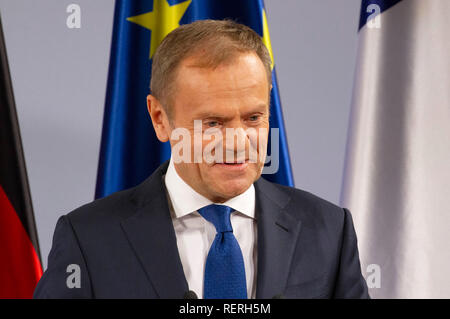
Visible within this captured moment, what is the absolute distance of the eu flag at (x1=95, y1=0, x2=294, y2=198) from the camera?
214 cm

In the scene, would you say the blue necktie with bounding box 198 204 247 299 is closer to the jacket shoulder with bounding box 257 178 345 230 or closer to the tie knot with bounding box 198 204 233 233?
the tie knot with bounding box 198 204 233 233

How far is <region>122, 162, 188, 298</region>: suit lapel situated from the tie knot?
8 cm

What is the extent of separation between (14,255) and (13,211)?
152 millimetres

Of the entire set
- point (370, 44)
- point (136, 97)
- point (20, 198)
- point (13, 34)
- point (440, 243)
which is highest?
point (13, 34)

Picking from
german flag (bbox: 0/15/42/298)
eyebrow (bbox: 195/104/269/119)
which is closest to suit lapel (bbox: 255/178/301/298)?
eyebrow (bbox: 195/104/269/119)

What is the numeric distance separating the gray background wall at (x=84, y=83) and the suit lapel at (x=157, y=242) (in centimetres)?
117

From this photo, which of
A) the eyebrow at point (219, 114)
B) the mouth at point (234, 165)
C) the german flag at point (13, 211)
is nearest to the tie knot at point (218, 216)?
the mouth at point (234, 165)

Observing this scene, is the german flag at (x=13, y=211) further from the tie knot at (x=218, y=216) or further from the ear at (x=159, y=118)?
the tie knot at (x=218, y=216)

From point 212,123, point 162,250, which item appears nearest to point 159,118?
point 212,123

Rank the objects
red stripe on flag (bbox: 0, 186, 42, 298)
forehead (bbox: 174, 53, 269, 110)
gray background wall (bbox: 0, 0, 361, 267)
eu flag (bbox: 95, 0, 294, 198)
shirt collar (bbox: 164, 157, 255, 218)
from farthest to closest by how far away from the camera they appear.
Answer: gray background wall (bbox: 0, 0, 361, 267), eu flag (bbox: 95, 0, 294, 198), red stripe on flag (bbox: 0, 186, 42, 298), shirt collar (bbox: 164, 157, 255, 218), forehead (bbox: 174, 53, 269, 110)

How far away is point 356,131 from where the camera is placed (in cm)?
228

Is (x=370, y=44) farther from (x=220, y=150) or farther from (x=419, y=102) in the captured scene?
(x=220, y=150)

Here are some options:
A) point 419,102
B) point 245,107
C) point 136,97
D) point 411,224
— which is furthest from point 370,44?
point 245,107
